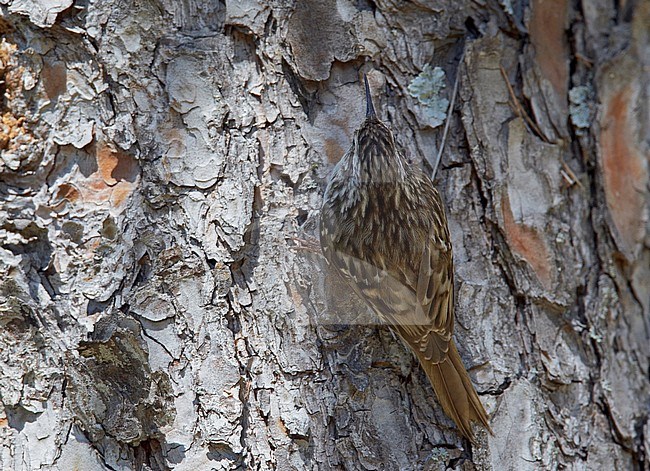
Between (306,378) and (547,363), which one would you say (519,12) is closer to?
(547,363)

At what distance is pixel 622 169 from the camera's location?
2400mm

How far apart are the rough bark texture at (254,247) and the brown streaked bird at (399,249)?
53 mm

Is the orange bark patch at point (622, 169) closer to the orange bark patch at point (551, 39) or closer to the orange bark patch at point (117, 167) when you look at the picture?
the orange bark patch at point (551, 39)

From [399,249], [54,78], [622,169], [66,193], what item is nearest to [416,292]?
[399,249]

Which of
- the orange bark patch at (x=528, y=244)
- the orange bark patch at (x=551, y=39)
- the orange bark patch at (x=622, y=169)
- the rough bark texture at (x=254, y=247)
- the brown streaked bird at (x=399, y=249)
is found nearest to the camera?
the rough bark texture at (x=254, y=247)

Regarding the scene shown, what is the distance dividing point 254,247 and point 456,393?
0.64 m

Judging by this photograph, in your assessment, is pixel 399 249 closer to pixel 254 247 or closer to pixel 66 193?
pixel 254 247

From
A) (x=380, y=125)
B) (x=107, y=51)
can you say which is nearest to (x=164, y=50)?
(x=107, y=51)

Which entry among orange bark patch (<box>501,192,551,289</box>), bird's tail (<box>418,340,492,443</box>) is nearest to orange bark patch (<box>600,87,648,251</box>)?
orange bark patch (<box>501,192,551,289</box>)

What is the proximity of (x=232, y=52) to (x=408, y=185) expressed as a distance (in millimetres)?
634

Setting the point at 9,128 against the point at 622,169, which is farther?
the point at 622,169

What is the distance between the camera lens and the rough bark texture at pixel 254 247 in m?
1.80

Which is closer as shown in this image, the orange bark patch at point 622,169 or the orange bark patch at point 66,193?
the orange bark patch at point 66,193

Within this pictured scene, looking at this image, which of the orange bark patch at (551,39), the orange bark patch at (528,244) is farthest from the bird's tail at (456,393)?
the orange bark patch at (551,39)
